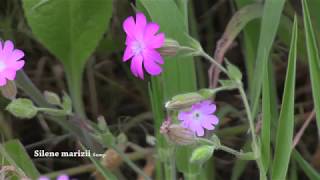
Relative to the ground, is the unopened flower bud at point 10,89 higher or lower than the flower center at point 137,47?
lower

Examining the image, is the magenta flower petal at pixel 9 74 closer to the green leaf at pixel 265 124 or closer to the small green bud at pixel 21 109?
the small green bud at pixel 21 109

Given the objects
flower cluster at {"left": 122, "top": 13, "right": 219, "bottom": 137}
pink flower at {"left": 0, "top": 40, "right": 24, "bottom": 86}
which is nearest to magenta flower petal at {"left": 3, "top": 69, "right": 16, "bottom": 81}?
pink flower at {"left": 0, "top": 40, "right": 24, "bottom": 86}

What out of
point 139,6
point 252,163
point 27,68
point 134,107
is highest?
point 139,6

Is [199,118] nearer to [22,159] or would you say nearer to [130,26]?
[130,26]

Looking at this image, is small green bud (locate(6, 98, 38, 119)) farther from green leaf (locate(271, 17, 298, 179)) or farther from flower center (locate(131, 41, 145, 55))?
green leaf (locate(271, 17, 298, 179))

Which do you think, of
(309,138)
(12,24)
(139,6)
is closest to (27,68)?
(12,24)

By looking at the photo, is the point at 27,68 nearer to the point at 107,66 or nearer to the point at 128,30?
Answer: the point at 107,66

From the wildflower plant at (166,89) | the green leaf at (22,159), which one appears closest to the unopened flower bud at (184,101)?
the wildflower plant at (166,89)
